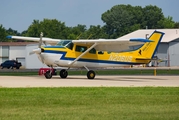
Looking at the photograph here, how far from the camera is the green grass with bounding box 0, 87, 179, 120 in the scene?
1370 cm

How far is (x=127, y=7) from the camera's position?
179m

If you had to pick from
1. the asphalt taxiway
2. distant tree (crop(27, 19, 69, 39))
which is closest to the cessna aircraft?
the asphalt taxiway

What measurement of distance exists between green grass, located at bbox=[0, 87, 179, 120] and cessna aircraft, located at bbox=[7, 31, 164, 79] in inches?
415

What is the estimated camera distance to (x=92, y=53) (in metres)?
32.5

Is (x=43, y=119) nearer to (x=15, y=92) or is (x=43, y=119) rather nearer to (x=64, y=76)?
(x=15, y=92)

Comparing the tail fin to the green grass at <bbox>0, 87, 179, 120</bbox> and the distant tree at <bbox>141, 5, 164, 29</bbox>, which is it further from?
the distant tree at <bbox>141, 5, 164, 29</bbox>

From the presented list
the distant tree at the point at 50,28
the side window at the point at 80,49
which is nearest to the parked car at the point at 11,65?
the side window at the point at 80,49

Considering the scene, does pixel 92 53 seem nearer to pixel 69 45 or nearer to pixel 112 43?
pixel 112 43

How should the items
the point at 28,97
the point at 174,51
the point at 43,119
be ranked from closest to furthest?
the point at 43,119, the point at 28,97, the point at 174,51

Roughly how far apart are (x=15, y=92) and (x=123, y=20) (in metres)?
146

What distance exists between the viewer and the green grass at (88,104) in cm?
1370

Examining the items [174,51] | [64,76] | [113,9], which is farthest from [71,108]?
[113,9]

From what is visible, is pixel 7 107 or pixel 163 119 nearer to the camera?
pixel 163 119

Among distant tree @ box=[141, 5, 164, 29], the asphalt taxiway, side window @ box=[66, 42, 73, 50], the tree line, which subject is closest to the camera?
the asphalt taxiway
